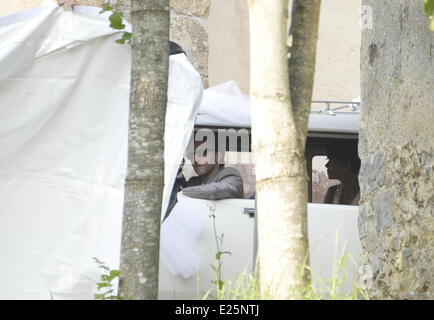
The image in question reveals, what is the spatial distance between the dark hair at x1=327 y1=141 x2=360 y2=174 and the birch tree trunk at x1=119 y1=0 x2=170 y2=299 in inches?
104

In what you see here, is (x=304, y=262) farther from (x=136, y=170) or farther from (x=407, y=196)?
(x=407, y=196)

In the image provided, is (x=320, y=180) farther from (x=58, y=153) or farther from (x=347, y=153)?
(x=58, y=153)

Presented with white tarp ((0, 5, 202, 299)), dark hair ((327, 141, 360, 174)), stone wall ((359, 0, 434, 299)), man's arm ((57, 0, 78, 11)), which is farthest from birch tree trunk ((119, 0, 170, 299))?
dark hair ((327, 141, 360, 174))

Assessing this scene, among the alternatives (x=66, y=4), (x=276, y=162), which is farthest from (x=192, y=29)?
(x=276, y=162)

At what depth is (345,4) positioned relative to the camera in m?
11.1

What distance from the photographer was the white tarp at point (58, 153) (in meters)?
3.71

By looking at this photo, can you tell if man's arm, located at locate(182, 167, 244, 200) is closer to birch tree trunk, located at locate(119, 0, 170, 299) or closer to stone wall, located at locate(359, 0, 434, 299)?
A: stone wall, located at locate(359, 0, 434, 299)

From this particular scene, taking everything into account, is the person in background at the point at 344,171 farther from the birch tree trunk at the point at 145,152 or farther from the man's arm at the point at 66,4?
the birch tree trunk at the point at 145,152

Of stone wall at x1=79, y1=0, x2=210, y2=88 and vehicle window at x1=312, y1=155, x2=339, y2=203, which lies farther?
stone wall at x1=79, y1=0, x2=210, y2=88

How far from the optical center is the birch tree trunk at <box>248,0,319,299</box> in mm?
2354

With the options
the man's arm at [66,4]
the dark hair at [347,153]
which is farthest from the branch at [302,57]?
the dark hair at [347,153]

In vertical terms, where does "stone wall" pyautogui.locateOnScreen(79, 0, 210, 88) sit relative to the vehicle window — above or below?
above

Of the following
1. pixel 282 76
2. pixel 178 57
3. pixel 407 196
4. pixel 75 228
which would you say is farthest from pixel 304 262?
pixel 178 57

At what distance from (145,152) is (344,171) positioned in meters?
2.80
